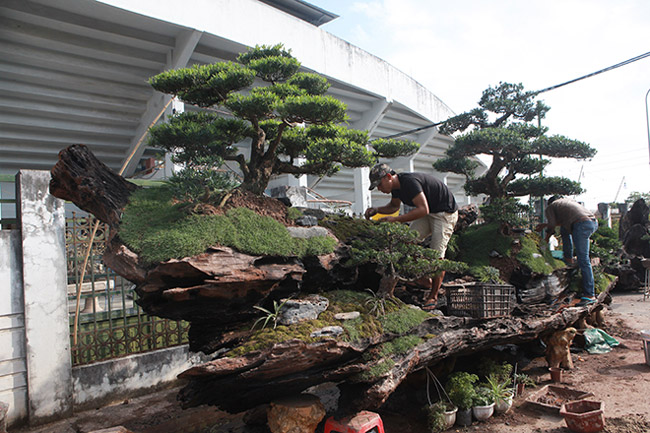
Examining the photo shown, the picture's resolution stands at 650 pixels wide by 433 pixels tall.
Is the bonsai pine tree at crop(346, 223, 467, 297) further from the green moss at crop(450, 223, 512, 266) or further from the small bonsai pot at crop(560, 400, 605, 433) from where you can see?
the green moss at crop(450, 223, 512, 266)

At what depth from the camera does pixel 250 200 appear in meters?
4.07

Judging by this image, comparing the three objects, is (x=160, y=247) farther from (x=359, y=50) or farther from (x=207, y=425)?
(x=359, y=50)

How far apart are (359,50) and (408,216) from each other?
11.5m

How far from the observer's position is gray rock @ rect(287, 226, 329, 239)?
13.3 ft

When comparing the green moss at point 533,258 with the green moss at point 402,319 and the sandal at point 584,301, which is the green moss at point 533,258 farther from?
the green moss at point 402,319

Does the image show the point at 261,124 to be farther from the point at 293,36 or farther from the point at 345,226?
the point at 293,36

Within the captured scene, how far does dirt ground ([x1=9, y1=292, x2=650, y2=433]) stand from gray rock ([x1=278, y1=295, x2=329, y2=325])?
4.46ft

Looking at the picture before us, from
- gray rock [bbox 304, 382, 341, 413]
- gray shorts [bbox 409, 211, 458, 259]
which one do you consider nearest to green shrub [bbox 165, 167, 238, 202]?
gray shorts [bbox 409, 211, 458, 259]

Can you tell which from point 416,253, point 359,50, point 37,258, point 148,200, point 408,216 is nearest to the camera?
point 148,200

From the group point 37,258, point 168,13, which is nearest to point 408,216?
point 37,258

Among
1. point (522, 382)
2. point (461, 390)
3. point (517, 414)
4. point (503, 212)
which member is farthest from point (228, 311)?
point (503, 212)

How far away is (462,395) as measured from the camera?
4070mm

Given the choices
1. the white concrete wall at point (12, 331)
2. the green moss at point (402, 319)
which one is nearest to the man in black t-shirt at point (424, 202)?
the green moss at point (402, 319)

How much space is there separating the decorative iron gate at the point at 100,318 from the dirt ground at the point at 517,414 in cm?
66
